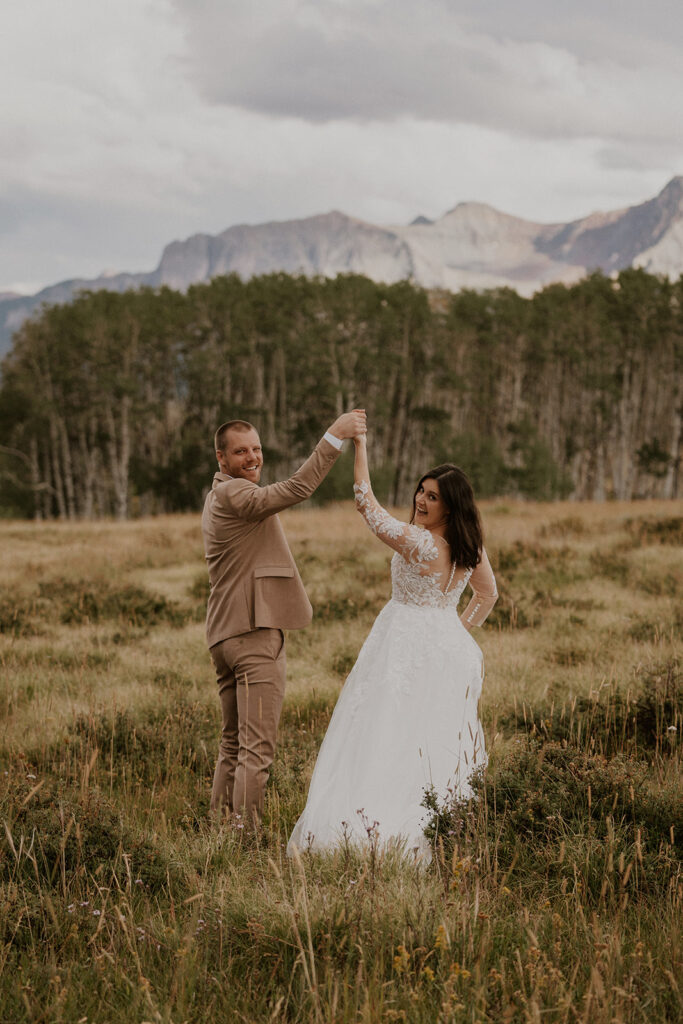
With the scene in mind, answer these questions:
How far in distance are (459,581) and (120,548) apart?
14389 millimetres

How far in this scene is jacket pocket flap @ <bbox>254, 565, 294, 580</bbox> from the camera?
4250mm

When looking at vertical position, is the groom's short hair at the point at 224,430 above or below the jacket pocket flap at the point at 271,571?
above

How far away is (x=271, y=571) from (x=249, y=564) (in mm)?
138

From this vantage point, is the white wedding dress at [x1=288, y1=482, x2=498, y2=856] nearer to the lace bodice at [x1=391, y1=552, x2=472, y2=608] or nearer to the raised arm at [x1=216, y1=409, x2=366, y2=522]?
the lace bodice at [x1=391, y1=552, x2=472, y2=608]

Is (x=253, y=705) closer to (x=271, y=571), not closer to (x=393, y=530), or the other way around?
(x=271, y=571)

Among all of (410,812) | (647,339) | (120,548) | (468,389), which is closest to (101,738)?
(410,812)

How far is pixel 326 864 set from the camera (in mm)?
3346

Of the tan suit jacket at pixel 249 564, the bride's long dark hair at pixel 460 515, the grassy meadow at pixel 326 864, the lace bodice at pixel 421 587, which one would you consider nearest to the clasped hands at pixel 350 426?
the tan suit jacket at pixel 249 564

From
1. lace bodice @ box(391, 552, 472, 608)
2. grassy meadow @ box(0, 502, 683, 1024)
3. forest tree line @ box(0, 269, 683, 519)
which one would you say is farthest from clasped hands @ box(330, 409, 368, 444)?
forest tree line @ box(0, 269, 683, 519)

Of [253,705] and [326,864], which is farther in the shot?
[253,705]

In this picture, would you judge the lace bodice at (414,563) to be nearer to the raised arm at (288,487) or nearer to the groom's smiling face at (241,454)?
the raised arm at (288,487)

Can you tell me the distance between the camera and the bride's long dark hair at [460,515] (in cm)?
429

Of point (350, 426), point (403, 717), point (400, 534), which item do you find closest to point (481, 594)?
point (400, 534)

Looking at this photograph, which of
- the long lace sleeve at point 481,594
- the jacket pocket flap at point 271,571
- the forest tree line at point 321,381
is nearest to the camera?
the jacket pocket flap at point 271,571
